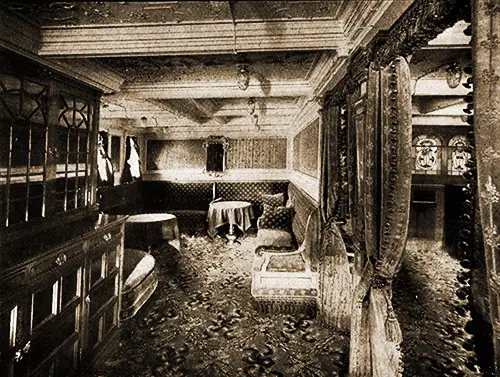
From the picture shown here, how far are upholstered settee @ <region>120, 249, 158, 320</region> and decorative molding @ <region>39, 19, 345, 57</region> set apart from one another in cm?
286

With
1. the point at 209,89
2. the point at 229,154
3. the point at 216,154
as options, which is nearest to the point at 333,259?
the point at 209,89

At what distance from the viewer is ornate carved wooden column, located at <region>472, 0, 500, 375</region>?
1.00 m

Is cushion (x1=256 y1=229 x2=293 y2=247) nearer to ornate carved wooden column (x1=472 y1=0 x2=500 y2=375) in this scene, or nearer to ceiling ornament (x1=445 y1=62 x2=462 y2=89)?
ceiling ornament (x1=445 y1=62 x2=462 y2=89)

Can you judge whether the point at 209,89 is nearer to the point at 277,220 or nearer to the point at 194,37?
the point at 194,37

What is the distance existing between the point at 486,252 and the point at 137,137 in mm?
10160

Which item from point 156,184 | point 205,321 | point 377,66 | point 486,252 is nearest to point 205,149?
point 156,184

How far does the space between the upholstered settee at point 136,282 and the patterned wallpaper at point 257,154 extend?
576cm

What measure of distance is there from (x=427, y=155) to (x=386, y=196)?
7.17 m

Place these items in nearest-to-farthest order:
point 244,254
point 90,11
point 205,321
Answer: point 90,11, point 205,321, point 244,254

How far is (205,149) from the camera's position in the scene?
1037 cm

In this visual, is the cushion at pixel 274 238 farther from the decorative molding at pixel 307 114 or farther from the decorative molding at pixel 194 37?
the decorative molding at pixel 194 37

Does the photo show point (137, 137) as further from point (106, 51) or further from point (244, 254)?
point (106, 51)

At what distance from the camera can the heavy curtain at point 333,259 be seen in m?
3.72

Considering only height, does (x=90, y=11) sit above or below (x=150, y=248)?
above
